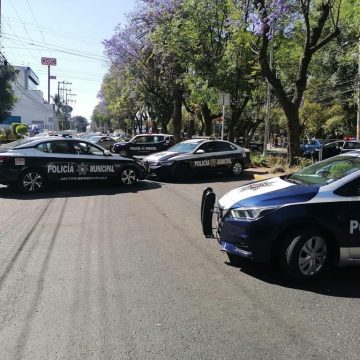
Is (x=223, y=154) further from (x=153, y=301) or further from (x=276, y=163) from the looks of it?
(x=153, y=301)

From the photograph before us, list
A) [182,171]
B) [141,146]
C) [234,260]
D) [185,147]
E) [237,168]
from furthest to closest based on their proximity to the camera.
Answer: [141,146], [237,168], [185,147], [182,171], [234,260]

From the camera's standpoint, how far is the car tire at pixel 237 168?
1753cm

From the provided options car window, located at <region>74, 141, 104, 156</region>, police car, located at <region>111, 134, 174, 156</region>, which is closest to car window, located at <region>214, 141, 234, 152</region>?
car window, located at <region>74, 141, 104, 156</region>

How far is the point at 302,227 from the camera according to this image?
18.4ft

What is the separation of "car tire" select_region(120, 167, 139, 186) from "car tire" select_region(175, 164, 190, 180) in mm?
1975

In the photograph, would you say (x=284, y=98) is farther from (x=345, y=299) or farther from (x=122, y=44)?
(x=122, y=44)

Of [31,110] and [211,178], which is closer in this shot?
[211,178]

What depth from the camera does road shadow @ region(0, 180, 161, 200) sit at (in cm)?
1216

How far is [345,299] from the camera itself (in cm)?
514

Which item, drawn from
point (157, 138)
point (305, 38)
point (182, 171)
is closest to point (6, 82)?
point (157, 138)

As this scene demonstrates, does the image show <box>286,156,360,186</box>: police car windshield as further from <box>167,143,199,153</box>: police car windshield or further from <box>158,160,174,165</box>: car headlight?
<box>167,143,199,153</box>: police car windshield

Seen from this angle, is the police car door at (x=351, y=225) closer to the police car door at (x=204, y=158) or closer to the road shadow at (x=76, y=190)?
the road shadow at (x=76, y=190)

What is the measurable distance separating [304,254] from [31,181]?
8804mm

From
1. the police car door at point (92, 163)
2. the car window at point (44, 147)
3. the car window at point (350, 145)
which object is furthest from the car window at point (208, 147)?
the car window at point (350, 145)
